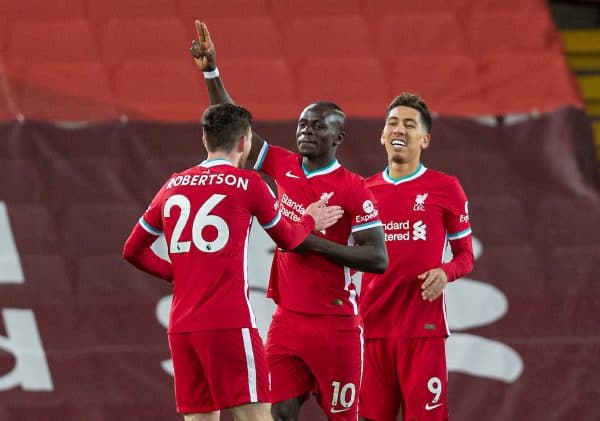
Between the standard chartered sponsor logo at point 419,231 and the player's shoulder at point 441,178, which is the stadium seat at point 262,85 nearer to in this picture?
the player's shoulder at point 441,178

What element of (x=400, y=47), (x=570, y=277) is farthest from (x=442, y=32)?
(x=570, y=277)

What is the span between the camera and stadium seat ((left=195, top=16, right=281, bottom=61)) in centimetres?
768

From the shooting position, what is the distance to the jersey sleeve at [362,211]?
4422 millimetres

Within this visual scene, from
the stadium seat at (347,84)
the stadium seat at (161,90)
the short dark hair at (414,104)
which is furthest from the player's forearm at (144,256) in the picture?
the stadium seat at (347,84)

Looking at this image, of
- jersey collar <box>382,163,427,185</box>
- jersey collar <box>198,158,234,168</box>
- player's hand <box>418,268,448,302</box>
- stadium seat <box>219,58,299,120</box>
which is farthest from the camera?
stadium seat <box>219,58,299,120</box>

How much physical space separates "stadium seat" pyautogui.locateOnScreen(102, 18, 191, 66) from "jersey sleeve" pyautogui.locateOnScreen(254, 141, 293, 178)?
114 inches

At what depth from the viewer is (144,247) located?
4164 mm

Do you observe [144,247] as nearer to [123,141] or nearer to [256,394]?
[256,394]

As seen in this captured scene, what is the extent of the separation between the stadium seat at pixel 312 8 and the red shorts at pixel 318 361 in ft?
13.0

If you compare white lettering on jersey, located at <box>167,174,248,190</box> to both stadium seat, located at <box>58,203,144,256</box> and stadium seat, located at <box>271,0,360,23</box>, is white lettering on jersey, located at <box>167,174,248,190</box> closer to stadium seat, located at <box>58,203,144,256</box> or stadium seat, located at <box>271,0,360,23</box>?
stadium seat, located at <box>58,203,144,256</box>

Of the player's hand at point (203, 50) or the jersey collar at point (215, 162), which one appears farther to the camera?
the player's hand at point (203, 50)

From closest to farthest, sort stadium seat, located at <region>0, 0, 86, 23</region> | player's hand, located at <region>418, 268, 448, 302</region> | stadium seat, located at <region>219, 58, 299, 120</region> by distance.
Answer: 1. player's hand, located at <region>418, 268, 448, 302</region>
2. stadium seat, located at <region>219, 58, 299, 120</region>
3. stadium seat, located at <region>0, 0, 86, 23</region>

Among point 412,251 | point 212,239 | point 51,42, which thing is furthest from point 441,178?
point 51,42

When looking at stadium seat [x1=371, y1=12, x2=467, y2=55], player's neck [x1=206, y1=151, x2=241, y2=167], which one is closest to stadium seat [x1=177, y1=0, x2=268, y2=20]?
stadium seat [x1=371, y1=12, x2=467, y2=55]
